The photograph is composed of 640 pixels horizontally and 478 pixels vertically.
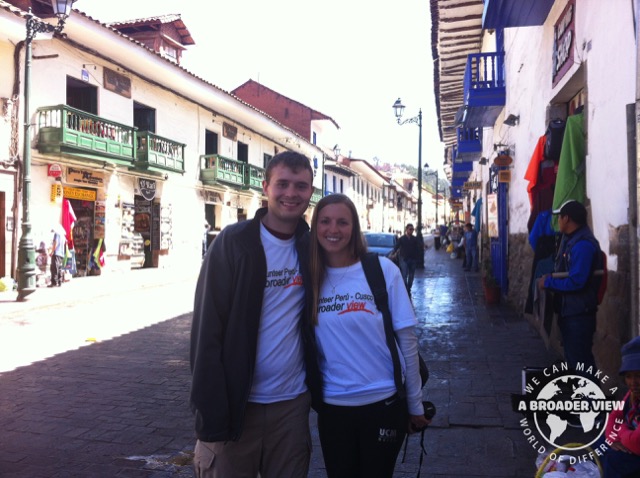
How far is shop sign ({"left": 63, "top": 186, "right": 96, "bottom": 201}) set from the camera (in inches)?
600

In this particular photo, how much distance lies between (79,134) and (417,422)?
14.4 m

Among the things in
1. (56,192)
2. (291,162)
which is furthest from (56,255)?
(291,162)

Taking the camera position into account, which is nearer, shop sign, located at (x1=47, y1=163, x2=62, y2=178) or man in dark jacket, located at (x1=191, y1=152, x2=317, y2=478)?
man in dark jacket, located at (x1=191, y1=152, x2=317, y2=478)

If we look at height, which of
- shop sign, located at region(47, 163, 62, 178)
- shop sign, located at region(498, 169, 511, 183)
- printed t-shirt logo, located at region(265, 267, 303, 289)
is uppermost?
shop sign, located at region(47, 163, 62, 178)

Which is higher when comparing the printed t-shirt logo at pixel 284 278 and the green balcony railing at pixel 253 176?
the green balcony railing at pixel 253 176

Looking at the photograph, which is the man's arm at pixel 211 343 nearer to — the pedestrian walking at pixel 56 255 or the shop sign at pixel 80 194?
the pedestrian walking at pixel 56 255

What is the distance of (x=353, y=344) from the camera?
87.4 inches

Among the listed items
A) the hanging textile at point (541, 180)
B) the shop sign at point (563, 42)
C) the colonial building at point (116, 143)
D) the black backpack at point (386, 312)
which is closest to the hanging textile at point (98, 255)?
the colonial building at point (116, 143)

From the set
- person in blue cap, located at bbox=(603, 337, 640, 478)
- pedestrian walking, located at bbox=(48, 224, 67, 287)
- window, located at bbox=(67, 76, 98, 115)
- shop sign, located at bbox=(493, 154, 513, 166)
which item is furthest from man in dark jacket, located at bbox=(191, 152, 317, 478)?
window, located at bbox=(67, 76, 98, 115)

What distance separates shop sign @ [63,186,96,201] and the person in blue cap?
15286 millimetres

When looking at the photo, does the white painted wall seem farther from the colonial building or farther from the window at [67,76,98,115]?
the window at [67,76,98,115]

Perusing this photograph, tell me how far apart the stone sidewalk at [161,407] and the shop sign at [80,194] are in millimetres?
7469

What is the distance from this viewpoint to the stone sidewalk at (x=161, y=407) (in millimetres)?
3566

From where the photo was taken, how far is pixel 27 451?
3.78 metres
